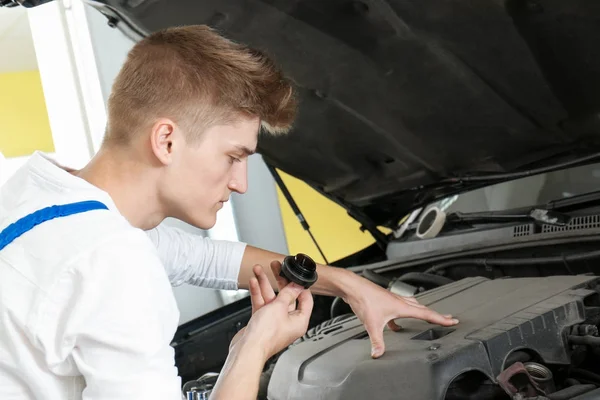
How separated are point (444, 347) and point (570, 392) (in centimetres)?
20

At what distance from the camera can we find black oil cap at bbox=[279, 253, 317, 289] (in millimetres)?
1181

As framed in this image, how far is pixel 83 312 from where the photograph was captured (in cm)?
82

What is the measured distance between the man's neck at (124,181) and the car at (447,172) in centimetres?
48

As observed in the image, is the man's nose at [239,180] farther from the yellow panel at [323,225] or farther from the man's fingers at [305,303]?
the yellow panel at [323,225]

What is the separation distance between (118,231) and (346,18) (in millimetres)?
948

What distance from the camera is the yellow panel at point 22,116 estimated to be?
570 centimetres

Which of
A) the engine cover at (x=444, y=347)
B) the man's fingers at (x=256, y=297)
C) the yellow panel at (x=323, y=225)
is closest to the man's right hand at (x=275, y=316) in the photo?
the man's fingers at (x=256, y=297)

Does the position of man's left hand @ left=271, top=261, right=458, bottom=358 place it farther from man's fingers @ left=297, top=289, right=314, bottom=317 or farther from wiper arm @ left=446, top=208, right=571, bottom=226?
wiper arm @ left=446, top=208, right=571, bottom=226

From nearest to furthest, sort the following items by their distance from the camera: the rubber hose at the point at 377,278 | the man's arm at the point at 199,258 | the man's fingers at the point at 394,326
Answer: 1. the man's fingers at the point at 394,326
2. the man's arm at the point at 199,258
3. the rubber hose at the point at 377,278

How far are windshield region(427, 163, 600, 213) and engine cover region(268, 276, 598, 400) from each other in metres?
0.48

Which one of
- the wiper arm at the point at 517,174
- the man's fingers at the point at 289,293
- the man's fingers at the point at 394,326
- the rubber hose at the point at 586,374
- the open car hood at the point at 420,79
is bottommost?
the rubber hose at the point at 586,374

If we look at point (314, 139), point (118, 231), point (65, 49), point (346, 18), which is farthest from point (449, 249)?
point (65, 49)

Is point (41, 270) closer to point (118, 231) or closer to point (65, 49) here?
point (118, 231)

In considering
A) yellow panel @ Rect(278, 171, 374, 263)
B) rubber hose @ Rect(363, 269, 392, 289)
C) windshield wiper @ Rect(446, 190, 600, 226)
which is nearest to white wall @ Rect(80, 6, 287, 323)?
yellow panel @ Rect(278, 171, 374, 263)
